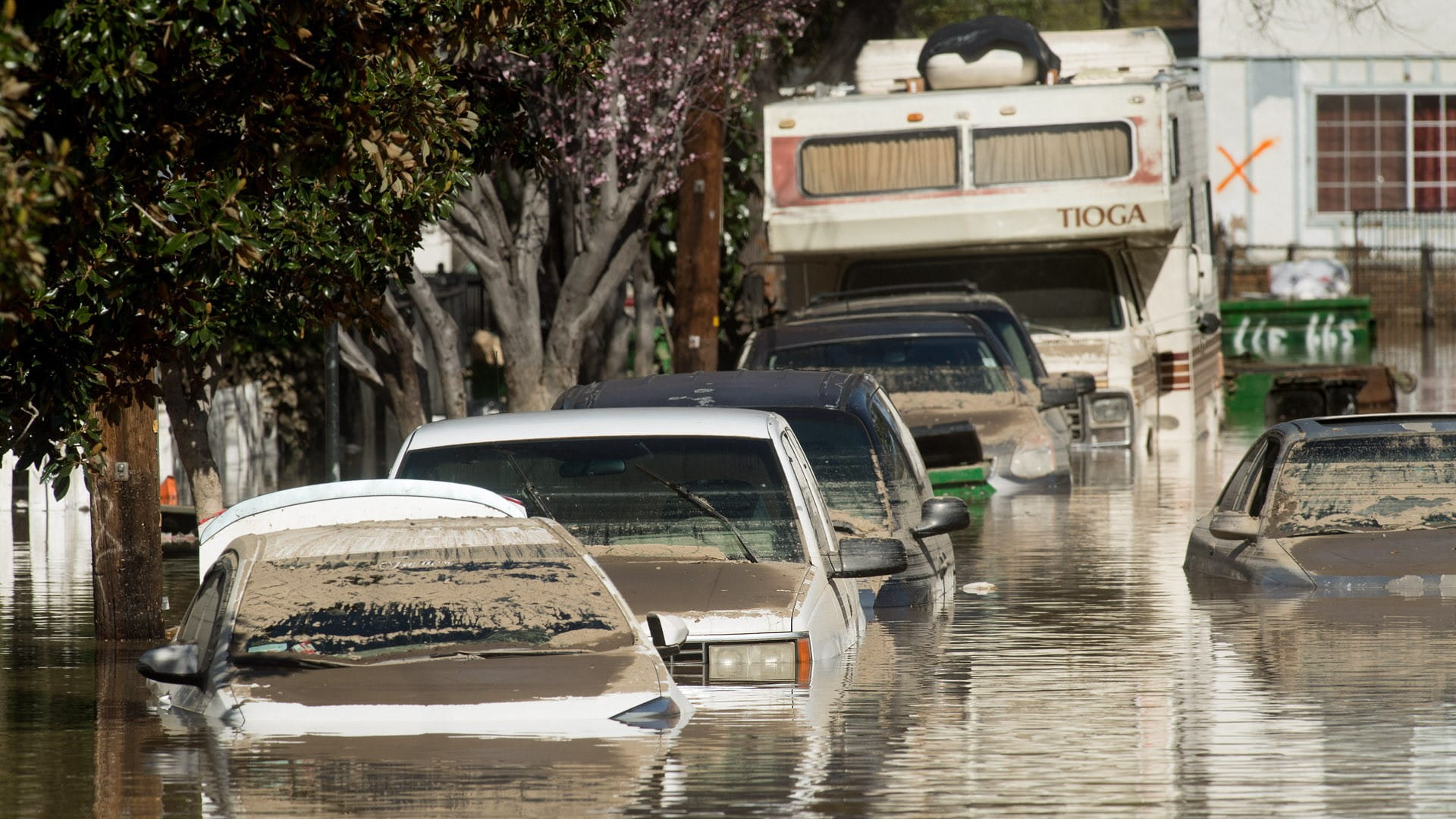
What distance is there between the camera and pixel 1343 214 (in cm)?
4538

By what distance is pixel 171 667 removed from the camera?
7770mm

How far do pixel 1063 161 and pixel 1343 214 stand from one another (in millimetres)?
24364

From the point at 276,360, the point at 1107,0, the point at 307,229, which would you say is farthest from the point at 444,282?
the point at 307,229

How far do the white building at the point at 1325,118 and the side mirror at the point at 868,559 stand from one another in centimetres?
3546

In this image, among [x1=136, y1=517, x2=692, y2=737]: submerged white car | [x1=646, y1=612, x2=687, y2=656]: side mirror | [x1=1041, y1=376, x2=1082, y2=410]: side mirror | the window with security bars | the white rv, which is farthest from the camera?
the window with security bars

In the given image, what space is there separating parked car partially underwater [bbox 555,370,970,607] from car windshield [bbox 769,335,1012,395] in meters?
5.99

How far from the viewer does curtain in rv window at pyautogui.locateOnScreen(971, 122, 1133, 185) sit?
2247 centimetres

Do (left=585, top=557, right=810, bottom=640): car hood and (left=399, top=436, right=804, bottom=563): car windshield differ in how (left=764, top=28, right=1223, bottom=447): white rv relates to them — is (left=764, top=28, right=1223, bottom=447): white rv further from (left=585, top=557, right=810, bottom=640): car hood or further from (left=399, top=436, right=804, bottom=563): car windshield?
(left=585, top=557, right=810, bottom=640): car hood

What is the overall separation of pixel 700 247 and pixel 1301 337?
42.1ft

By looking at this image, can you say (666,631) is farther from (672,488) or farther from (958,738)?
(672,488)

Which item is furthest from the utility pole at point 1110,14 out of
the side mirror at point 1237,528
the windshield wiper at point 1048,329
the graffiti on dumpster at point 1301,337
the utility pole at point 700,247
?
the side mirror at point 1237,528

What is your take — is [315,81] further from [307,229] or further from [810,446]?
[810,446]

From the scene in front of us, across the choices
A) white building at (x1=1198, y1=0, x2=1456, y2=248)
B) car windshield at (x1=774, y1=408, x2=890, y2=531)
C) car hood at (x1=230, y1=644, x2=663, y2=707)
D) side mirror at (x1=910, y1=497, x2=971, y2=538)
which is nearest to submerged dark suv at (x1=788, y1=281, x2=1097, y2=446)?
car windshield at (x1=774, y1=408, x2=890, y2=531)

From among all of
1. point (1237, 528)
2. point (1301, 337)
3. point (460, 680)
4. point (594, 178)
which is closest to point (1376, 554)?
point (1237, 528)
